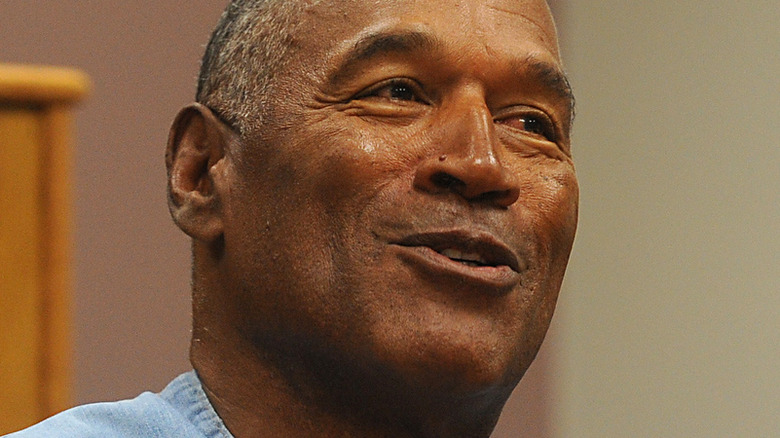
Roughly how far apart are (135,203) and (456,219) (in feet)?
3.98

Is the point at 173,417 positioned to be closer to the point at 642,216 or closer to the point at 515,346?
the point at 515,346

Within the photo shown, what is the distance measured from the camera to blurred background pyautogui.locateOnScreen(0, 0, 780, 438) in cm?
245

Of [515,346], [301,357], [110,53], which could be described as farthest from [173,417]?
[110,53]

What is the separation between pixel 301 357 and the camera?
147cm

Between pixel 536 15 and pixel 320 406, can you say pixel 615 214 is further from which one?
pixel 320 406

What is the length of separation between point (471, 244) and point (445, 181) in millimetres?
79

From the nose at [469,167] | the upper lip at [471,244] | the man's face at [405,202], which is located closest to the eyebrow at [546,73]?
the man's face at [405,202]

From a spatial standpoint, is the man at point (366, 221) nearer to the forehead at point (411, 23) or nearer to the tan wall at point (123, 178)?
the forehead at point (411, 23)

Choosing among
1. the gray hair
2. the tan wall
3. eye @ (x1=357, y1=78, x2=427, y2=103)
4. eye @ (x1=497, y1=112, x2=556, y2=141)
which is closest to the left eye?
eye @ (x1=497, y1=112, x2=556, y2=141)

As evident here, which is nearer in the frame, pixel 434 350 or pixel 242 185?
pixel 434 350

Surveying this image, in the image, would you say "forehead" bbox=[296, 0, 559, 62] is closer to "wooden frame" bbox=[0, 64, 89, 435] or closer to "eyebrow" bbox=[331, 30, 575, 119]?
"eyebrow" bbox=[331, 30, 575, 119]

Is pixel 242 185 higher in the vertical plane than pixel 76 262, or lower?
higher

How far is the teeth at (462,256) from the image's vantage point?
1.42m

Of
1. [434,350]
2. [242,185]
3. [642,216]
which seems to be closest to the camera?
[434,350]
